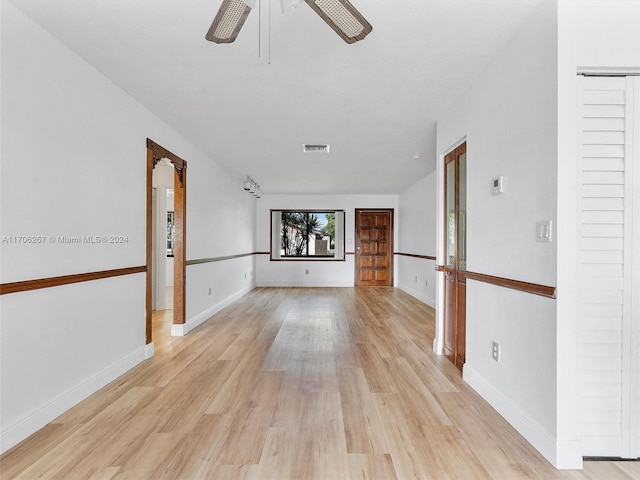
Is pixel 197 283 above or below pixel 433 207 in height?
below

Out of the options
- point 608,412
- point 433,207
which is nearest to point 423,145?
point 433,207

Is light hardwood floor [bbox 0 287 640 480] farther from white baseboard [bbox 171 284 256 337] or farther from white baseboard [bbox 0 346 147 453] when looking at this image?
white baseboard [bbox 171 284 256 337]

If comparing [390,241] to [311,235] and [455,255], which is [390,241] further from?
[455,255]

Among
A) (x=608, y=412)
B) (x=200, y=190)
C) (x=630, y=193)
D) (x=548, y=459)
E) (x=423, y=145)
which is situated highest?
(x=423, y=145)

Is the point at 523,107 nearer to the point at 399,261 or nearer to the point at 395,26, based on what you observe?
the point at 395,26

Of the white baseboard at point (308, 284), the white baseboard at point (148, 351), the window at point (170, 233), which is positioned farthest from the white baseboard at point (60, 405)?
the window at point (170, 233)

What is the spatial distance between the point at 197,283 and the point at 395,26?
3.79 m

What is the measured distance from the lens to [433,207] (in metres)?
6.11

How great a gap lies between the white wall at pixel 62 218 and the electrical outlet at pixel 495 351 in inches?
110

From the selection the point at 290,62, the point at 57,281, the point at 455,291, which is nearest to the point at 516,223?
the point at 455,291

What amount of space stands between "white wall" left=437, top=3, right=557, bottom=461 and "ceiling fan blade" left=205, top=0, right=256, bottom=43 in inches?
59.0

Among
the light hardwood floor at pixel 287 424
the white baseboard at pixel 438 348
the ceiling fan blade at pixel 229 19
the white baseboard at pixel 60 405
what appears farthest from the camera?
the white baseboard at pixel 438 348

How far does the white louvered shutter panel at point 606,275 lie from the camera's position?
1.77 metres

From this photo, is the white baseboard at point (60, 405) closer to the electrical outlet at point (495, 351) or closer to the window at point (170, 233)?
the electrical outlet at point (495, 351)
